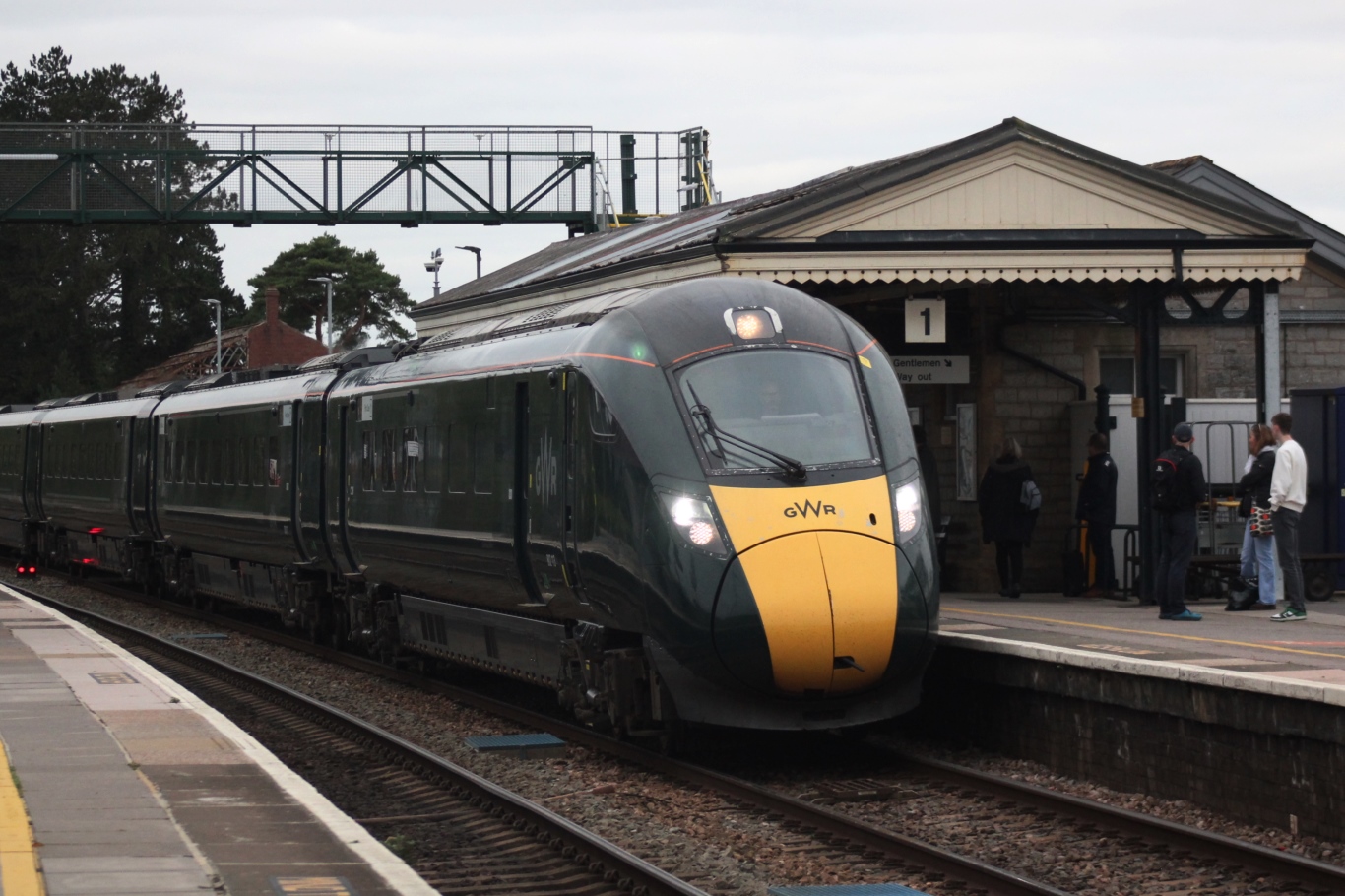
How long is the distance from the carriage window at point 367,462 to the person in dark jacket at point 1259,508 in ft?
25.3

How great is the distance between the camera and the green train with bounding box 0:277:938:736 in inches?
413

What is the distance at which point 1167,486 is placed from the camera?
47.7 feet

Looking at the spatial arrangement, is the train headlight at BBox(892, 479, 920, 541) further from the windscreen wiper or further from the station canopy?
the station canopy

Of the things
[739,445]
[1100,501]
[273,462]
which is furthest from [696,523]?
[273,462]

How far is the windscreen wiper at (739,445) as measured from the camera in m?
10.8

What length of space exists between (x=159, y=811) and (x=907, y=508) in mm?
4687

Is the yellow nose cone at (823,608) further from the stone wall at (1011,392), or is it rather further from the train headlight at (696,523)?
the stone wall at (1011,392)

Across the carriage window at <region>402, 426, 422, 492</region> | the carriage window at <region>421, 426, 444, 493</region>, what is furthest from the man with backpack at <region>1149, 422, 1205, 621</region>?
the carriage window at <region>402, 426, 422, 492</region>

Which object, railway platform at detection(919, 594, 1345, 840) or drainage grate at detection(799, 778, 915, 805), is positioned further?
drainage grate at detection(799, 778, 915, 805)

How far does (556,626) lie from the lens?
1255 centimetres

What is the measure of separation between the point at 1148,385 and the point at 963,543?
3249 millimetres

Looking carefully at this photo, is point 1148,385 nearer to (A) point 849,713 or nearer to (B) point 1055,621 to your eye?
(B) point 1055,621

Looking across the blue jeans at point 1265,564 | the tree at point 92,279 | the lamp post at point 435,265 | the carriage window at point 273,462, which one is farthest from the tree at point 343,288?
the blue jeans at point 1265,564

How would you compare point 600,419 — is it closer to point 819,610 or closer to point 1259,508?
point 819,610
